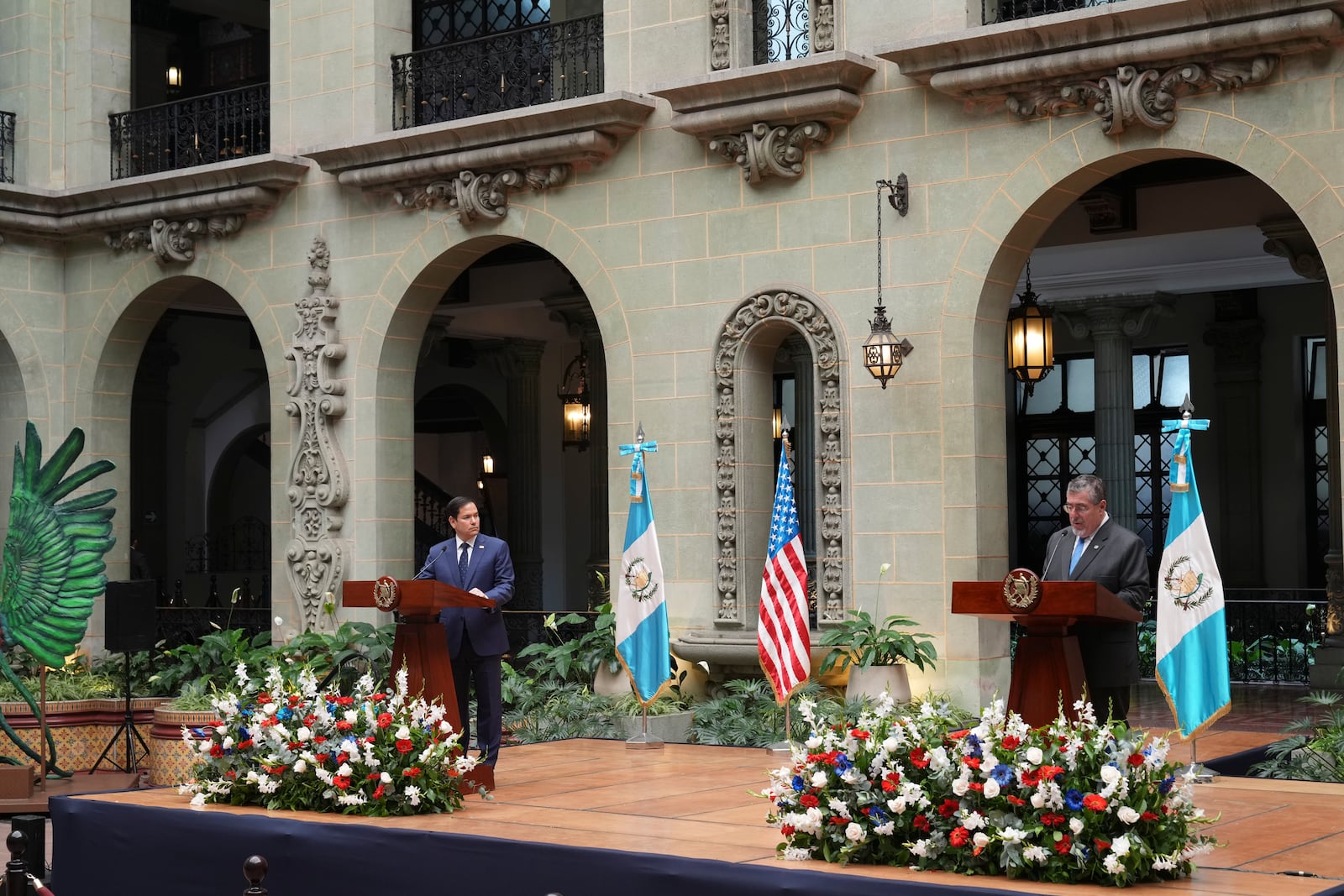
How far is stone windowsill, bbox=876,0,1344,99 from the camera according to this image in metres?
11.5

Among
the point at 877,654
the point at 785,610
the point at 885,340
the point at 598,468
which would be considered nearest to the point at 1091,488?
the point at 785,610

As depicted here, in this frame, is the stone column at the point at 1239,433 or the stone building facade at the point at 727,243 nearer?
the stone building facade at the point at 727,243

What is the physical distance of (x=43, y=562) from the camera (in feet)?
45.1

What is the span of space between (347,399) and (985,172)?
21.9 ft

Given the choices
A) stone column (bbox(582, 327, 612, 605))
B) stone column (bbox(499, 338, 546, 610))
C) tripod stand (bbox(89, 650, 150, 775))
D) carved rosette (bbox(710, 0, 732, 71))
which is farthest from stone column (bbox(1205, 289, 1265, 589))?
tripod stand (bbox(89, 650, 150, 775))

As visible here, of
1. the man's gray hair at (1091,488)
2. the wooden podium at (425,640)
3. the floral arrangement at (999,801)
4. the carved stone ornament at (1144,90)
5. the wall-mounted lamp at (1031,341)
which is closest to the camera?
the floral arrangement at (999,801)

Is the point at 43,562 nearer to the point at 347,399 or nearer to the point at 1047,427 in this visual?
the point at 347,399

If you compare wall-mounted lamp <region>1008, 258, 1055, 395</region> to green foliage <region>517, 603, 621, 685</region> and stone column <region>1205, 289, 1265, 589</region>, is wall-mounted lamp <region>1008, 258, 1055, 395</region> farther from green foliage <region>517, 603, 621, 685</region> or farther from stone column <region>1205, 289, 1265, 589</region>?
stone column <region>1205, 289, 1265, 589</region>

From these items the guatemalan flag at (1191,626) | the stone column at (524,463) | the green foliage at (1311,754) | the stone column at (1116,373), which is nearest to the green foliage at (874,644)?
the green foliage at (1311,754)

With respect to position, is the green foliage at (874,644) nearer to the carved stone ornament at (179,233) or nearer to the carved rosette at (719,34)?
the carved rosette at (719,34)

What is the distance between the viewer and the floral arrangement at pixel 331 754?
8.88 meters

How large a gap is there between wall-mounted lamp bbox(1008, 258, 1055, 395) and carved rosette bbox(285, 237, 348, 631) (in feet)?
20.8

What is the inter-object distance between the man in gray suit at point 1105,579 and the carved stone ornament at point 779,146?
18.9 feet

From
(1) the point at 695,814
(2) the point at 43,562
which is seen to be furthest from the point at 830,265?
(2) the point at 43,562
